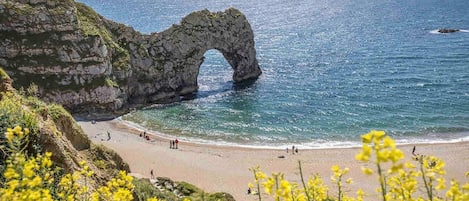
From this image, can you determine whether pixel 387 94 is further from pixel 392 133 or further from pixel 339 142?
pixel 339 142

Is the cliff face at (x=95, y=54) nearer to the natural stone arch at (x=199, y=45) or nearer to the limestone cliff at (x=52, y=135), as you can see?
the natural stone arch at (x=199, y=45)

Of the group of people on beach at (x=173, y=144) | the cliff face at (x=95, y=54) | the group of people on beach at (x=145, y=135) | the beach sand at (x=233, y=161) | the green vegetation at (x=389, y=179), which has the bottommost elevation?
the beach sand at (x=233, y=161)

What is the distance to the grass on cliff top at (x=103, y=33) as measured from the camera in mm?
66625

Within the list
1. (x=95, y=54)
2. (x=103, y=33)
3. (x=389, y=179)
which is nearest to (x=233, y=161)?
(x=95, y=54)

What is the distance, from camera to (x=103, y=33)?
68438mm

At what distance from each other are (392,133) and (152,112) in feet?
110

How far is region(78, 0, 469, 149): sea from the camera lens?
55344 millimetres

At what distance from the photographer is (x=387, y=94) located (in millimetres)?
65875

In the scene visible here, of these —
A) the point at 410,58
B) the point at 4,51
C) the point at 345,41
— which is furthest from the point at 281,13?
the point at 4,51

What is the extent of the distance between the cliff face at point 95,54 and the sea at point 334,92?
4609 mm

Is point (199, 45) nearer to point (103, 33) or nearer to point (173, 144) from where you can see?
point (103, 33)

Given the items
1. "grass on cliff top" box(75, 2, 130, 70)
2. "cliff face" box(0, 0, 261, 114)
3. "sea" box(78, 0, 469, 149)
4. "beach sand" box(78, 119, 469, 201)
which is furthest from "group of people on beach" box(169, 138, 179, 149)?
"grass on cliff top" box(75, 2, 130, 70)

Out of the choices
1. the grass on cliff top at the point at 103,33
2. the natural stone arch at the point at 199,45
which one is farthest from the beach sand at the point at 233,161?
the natural stone arch at the point at 199,45

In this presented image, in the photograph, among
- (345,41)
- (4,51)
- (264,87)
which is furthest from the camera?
(345,41)
